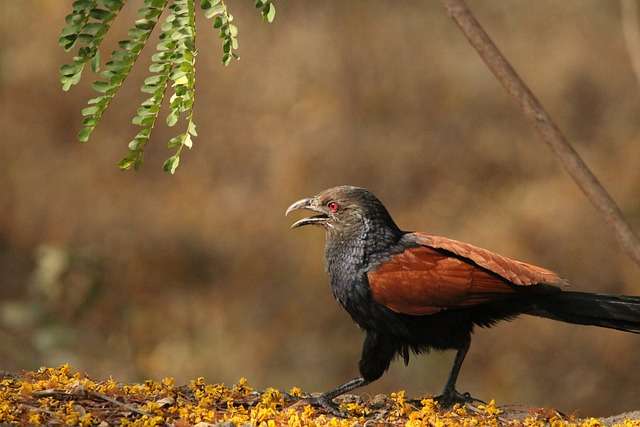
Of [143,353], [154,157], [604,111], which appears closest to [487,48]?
[143,353]

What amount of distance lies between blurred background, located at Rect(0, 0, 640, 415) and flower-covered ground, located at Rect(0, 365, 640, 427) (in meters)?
4.26

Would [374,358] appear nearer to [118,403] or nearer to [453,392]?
[453,392]

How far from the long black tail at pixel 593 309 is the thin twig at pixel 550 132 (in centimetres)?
116

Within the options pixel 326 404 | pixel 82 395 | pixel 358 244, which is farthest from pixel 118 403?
pixel 358 244

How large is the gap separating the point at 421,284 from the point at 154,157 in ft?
21.5

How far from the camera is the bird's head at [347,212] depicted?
4633 millimetres

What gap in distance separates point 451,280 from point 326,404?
727mm

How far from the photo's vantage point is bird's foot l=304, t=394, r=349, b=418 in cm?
427

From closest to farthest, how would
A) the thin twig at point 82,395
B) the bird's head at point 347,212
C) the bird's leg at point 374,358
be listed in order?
1. the thin twig at point 82,395
2. the bird's leg at point 374,358
3. the bird's head at point 347,212

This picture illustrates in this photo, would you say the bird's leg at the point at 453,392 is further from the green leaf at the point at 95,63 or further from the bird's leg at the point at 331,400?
the green leaf at the point at 95,63

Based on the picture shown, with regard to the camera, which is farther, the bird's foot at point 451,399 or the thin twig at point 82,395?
the bird's foot at point 451,399

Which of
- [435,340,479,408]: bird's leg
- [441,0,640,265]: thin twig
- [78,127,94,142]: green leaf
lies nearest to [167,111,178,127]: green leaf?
[78,127,94,142]: green leaf

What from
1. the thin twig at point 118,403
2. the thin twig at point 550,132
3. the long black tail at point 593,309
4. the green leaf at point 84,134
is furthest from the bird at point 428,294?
the green leaf at point 84,134

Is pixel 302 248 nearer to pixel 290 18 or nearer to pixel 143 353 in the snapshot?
pixel 143 353
